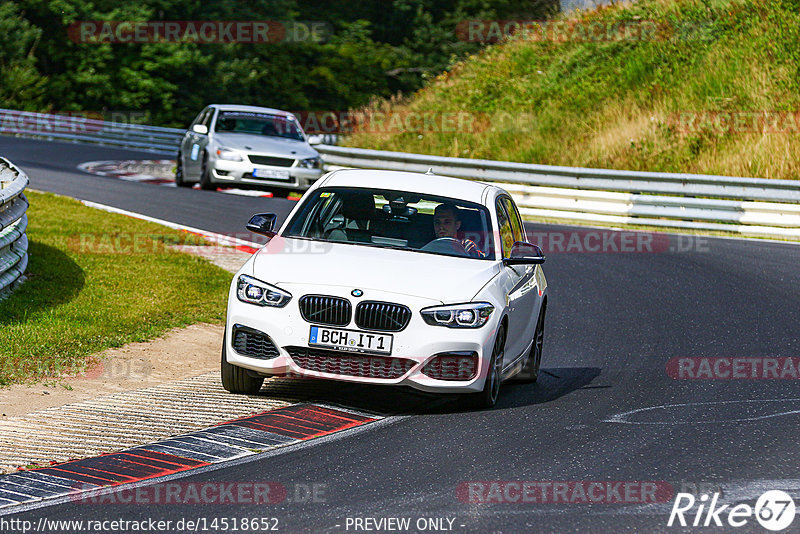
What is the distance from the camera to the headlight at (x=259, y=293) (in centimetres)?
815

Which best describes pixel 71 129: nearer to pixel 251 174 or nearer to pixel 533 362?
pixel 251 174

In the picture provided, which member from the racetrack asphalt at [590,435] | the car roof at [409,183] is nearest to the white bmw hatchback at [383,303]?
the car roof at [409,183]

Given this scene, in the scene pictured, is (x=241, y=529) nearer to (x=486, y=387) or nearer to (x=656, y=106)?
(x=486, y=387)

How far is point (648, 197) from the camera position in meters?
21.6

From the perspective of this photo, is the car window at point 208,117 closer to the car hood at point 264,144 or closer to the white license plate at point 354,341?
the car hood at point 264,144

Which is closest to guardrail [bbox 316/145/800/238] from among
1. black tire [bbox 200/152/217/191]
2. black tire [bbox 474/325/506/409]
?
black tire [bbox 200/152/217/191]

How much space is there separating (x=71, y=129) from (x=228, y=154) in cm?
2030

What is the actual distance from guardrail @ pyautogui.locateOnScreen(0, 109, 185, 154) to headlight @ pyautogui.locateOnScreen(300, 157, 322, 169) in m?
18.6

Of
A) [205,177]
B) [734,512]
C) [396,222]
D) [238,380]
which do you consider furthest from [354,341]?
[205,177]

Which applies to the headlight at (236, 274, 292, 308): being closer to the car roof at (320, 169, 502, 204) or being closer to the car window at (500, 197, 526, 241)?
the car roof at (320, 169, 502, 204)

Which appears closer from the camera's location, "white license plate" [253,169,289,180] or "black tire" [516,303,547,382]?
"black tire" [516,303,547,382]

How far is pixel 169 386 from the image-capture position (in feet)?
29.5

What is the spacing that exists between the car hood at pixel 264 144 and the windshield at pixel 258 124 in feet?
1.44

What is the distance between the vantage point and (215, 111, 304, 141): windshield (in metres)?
24.2
